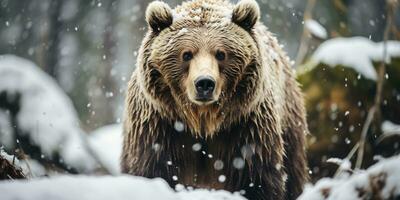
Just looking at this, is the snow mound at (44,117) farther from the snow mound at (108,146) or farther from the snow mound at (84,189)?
the snow mound at (84,189)

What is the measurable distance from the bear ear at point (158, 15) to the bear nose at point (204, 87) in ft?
2.57

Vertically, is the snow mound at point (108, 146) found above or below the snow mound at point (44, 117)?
below

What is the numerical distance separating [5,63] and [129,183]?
5.09 meters

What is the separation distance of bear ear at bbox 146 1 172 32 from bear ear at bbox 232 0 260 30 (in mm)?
578

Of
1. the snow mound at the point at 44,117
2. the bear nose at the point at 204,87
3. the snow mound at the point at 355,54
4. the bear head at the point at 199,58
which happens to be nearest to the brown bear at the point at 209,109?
the bear head at the point at 199,58

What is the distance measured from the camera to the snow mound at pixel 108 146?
7.87m

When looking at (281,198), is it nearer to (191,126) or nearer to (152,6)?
(191,126)

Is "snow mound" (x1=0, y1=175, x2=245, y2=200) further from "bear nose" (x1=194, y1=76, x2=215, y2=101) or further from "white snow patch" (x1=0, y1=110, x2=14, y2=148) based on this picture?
"white snow patch" (x1=0, y1=110, x2=14, y2=148)

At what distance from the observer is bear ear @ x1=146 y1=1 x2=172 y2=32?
504cm

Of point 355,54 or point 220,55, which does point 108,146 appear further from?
point 220,55

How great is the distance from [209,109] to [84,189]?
217 centimetres

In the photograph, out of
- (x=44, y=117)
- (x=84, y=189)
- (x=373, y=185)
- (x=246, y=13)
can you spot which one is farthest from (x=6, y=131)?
(x=373, y=185)

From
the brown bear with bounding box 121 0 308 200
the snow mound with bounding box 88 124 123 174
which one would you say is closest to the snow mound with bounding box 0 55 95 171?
the snow mound with bounding box 88 124 123 174

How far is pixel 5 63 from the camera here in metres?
7.67
